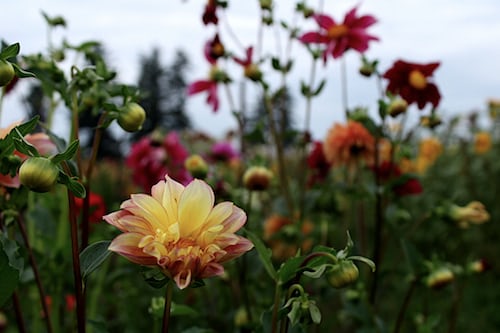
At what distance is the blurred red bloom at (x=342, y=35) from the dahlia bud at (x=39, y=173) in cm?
72

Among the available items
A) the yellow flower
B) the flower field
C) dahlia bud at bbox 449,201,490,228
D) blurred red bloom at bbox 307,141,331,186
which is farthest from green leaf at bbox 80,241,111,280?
the yellow flower

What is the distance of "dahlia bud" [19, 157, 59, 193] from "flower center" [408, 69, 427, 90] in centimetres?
72

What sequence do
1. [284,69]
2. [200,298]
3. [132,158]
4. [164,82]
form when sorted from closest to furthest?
[284,69] → [200,298] → [132,158] → [164,82]

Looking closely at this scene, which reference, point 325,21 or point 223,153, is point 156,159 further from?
point 325,21

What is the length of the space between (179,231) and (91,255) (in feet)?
0.40

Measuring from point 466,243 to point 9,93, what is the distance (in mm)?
2491

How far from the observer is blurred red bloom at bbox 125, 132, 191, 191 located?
1.60 m

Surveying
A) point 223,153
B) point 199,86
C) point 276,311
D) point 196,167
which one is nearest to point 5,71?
point 276,311

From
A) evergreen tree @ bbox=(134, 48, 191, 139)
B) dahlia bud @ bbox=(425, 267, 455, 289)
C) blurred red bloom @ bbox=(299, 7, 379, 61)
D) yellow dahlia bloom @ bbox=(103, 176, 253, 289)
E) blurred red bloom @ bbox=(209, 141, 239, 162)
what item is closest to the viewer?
yellow dahlia bloom @ bbox=(103, 176, 253, 289)

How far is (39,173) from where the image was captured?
21.0 inches

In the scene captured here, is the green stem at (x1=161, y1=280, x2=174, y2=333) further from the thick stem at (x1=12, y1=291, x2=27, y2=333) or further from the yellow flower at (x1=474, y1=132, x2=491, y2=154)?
the yellow flower at (x1=474, y1=132, x2=491, y2=154)

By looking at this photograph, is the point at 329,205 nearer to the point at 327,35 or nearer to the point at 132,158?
the point at 327,35

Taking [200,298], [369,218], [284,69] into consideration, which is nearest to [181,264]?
[284,69]

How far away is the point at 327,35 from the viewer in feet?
3.90
